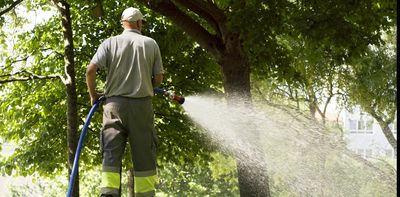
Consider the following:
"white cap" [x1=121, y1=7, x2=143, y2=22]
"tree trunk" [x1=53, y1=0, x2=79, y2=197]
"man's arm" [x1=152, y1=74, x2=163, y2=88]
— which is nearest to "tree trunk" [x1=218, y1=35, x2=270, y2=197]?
"tree trunk" [x1=53, y1=0, x2=79, y2=197]

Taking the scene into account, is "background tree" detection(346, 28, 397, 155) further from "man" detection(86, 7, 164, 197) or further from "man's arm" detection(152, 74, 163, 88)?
"man" detection(86, 7, 164, 197)

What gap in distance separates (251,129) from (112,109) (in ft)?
20.9

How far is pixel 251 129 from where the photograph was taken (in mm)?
12133

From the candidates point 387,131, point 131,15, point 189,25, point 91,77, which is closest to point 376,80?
point 387,131

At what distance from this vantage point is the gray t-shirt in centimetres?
591

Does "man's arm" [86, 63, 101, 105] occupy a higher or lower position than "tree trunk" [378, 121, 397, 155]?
higher

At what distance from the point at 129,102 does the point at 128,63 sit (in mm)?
305

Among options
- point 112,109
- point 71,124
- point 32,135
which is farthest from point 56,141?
point 112,109

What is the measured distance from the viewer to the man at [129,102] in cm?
591

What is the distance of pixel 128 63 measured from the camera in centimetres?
593

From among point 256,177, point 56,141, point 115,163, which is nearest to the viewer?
point 115,163

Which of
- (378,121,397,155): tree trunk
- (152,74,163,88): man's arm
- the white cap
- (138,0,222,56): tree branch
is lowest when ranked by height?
(378,121,397,155): tree trunk

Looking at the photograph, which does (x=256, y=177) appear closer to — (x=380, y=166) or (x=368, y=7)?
(x=368, y=7)

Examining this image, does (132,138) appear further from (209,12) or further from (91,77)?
(209,12)
